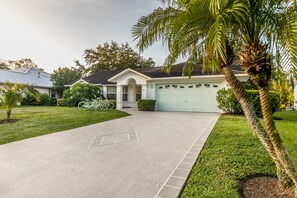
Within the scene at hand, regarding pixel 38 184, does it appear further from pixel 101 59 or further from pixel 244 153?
Result: pixel 101 59

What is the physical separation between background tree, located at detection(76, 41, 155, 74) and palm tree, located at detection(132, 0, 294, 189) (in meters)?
28.3

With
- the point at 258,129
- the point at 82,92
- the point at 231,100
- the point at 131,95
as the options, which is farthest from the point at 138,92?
the point at 258,129

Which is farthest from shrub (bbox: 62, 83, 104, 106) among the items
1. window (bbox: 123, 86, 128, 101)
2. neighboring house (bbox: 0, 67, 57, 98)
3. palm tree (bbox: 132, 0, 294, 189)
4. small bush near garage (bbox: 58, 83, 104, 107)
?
palm tree (bbox: 132, 0, 294, 189)

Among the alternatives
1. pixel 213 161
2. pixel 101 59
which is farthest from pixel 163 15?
pixel 101 59

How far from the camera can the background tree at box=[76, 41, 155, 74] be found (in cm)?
3266

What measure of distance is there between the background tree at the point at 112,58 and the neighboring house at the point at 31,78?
28.8 ft

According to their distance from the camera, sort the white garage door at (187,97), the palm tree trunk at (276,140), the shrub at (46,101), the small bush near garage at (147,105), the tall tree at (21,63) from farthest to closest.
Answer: the tall tree at (21,63)
the shrub at (46,101)
the small bush near garage at (147,105)
the white garage door at (187,97)
the palm tree trunk at (276,140)

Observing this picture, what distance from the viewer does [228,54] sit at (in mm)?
3467

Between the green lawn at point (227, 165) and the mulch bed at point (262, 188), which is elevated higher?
the green lawn at point (227, 165)

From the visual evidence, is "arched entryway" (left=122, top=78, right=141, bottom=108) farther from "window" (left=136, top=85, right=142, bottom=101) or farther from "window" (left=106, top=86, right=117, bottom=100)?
"window" (left=106, top=86, right=117, bottom=100)

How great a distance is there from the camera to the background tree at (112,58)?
32656 mm

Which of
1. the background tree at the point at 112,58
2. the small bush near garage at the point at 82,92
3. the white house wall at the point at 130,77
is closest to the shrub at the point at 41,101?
the small bush near garage at the point at 82,92

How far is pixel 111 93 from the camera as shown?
65.5 feet

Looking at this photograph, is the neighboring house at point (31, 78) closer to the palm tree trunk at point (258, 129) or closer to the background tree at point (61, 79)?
the background tree at point (61, 79)
